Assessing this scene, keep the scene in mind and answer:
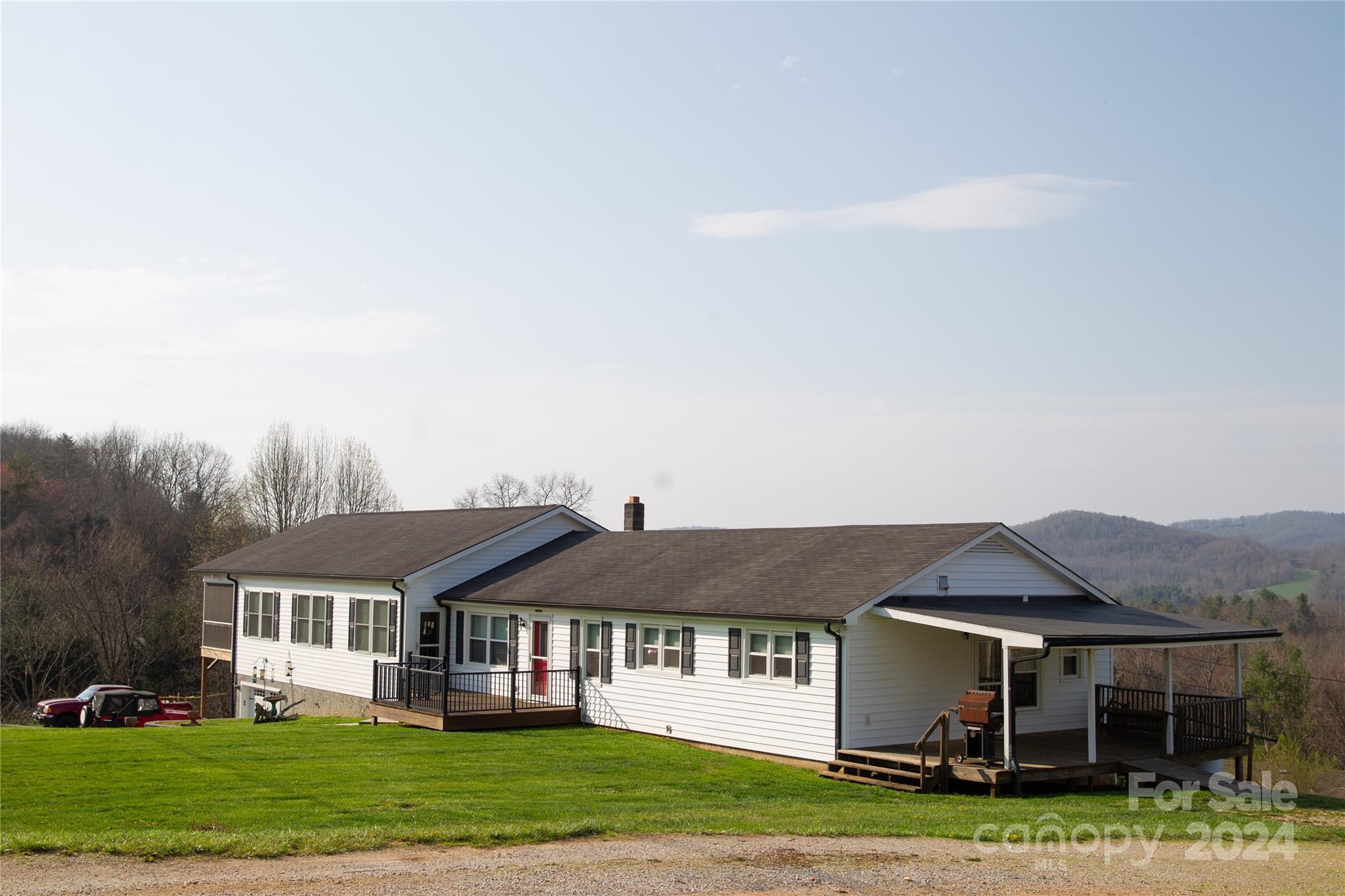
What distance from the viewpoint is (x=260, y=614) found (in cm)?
3609

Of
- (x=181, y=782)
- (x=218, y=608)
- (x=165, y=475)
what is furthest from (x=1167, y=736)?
(x=165, y=475)

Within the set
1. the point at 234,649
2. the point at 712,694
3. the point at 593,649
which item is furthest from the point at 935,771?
the point at 234,649

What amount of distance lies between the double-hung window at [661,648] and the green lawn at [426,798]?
1.61 m

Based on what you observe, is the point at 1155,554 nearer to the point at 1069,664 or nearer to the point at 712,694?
the point at 1069,664

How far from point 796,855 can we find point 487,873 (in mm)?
3487

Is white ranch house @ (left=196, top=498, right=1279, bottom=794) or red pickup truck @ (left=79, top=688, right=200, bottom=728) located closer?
white ranch house @ (left=196, top=498, right=1279, bottom=794)

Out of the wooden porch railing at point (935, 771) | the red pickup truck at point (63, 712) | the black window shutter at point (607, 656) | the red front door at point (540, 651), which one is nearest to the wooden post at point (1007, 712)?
the wooden porch railing at point (935, 771)

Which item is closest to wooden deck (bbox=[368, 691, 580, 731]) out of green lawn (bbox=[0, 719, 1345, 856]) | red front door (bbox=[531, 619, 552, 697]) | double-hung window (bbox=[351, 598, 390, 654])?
red front door (bbox=[531, 619, 552, 697])

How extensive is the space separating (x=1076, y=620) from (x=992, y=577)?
206cm

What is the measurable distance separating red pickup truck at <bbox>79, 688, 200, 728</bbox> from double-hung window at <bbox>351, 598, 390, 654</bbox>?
4799 millimetres

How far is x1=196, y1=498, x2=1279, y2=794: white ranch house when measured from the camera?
808 inches

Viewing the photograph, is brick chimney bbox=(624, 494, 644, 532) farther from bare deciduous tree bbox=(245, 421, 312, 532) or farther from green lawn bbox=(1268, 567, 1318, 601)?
green lawn bbox=(1268, 567, 1318, 601)

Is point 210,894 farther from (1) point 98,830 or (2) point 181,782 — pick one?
(2) point 181,782

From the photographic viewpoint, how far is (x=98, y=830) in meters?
14.1
